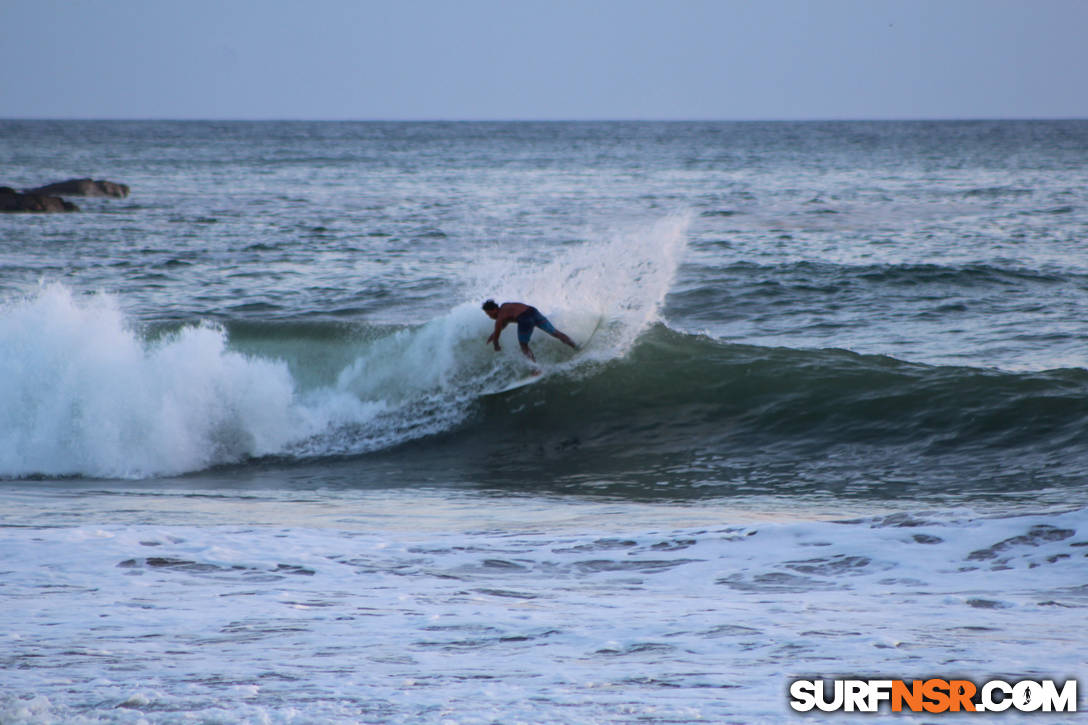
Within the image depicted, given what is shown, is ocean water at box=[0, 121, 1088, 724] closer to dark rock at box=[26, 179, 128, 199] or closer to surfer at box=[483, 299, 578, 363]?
surfer at box=[483, 299, 578, 363]

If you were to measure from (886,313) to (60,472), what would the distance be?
12880 mm

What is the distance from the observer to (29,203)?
3638 centimetres

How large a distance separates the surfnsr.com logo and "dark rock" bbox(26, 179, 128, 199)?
42.2 metres

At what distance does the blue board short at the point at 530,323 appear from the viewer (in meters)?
13.1

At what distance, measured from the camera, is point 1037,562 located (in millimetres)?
6695

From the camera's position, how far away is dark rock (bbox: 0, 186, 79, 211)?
3622cm

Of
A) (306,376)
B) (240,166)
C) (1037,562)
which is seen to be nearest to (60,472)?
(306,376)

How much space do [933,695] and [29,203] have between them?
123 ft

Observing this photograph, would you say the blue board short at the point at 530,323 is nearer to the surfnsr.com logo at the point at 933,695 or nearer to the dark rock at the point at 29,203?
the surfnsr.com logo at the point at 933,695

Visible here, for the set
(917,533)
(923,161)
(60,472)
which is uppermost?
(923,161)

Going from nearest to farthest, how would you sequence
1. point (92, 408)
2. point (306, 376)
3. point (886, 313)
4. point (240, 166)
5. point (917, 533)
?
1. point (917, 533)
2. point (92, 408)
3. point (306, 376)
4. point (886, 313)
5. point (240, 166)

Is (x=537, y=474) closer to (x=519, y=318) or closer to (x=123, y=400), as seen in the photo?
(x=519, y=318)

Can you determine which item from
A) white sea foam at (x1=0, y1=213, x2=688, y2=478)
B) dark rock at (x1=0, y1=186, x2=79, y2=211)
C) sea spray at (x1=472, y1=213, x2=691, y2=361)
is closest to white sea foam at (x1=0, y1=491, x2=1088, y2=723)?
white sea foam at (x1=0, y1=213, x2=688, y2=478)

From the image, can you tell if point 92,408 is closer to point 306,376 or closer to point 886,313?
point 306,376
